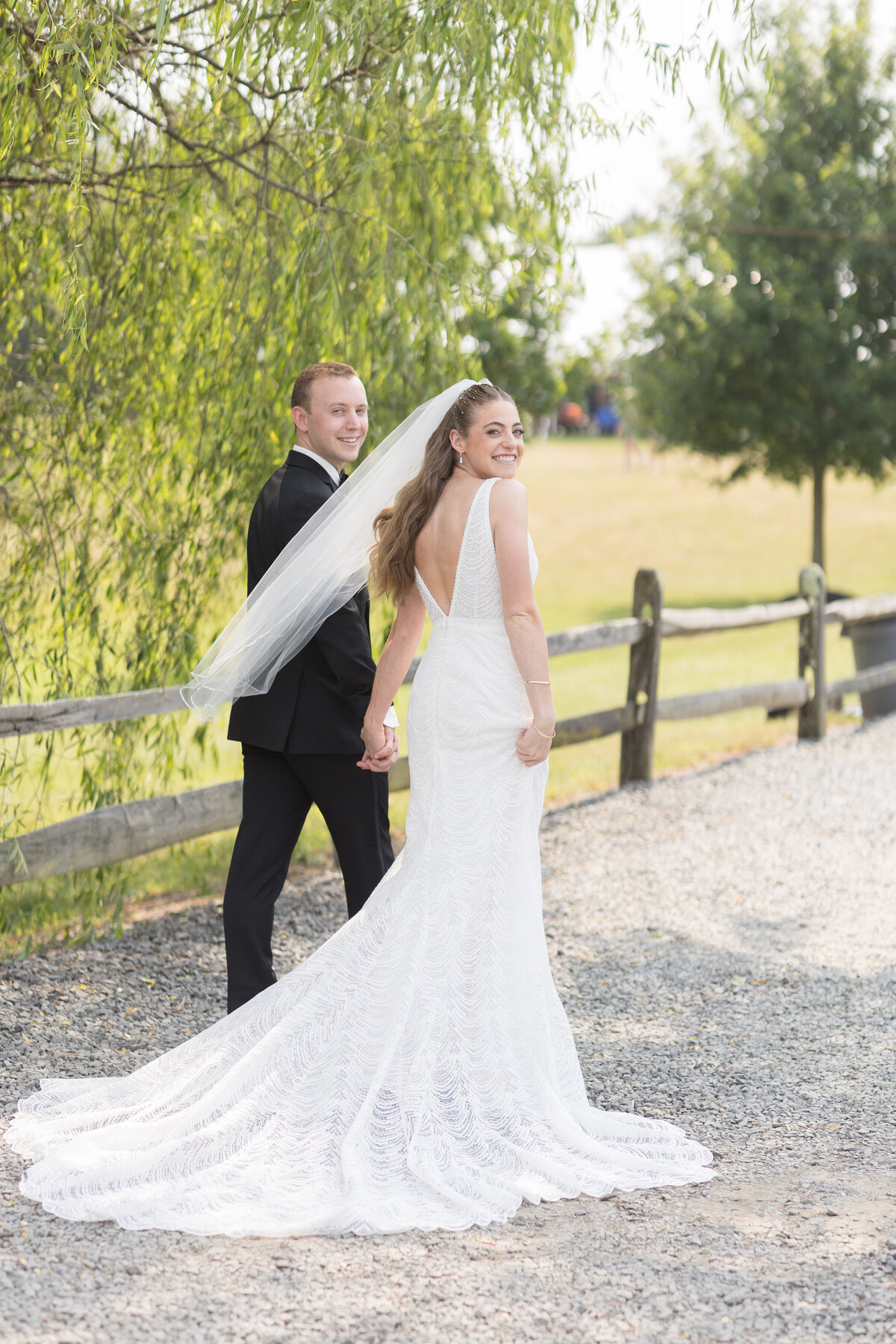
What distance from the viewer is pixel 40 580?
18.2 ft

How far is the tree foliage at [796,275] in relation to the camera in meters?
18.5

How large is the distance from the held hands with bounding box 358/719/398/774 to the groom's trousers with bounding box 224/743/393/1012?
14 cm

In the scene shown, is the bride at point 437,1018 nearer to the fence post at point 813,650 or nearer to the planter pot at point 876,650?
the fence post at point 813,650

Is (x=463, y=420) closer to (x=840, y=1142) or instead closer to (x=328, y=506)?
(x=328, y=506)

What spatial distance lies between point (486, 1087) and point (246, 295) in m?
3.50

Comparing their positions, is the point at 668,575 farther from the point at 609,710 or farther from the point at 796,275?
the point at 609,710

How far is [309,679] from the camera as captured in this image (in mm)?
4066

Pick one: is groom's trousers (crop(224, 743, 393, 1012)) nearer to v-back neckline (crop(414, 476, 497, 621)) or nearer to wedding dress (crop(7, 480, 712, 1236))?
wedding dress (crop(7, 480, 712, 1236))

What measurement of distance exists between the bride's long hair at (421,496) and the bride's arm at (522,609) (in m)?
0.19

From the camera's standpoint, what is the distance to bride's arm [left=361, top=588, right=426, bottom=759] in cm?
383

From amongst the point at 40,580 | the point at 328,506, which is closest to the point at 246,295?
the point at 40,580

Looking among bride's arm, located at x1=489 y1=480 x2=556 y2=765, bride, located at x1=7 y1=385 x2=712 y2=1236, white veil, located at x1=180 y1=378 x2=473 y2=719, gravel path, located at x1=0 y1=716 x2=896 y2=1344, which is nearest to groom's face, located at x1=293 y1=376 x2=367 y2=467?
white veil, located at x1=180 y1=378 x2=473 y2=719

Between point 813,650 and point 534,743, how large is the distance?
754cm

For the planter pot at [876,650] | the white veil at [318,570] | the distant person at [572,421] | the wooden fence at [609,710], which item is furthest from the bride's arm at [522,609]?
the distant person at [572,421]
